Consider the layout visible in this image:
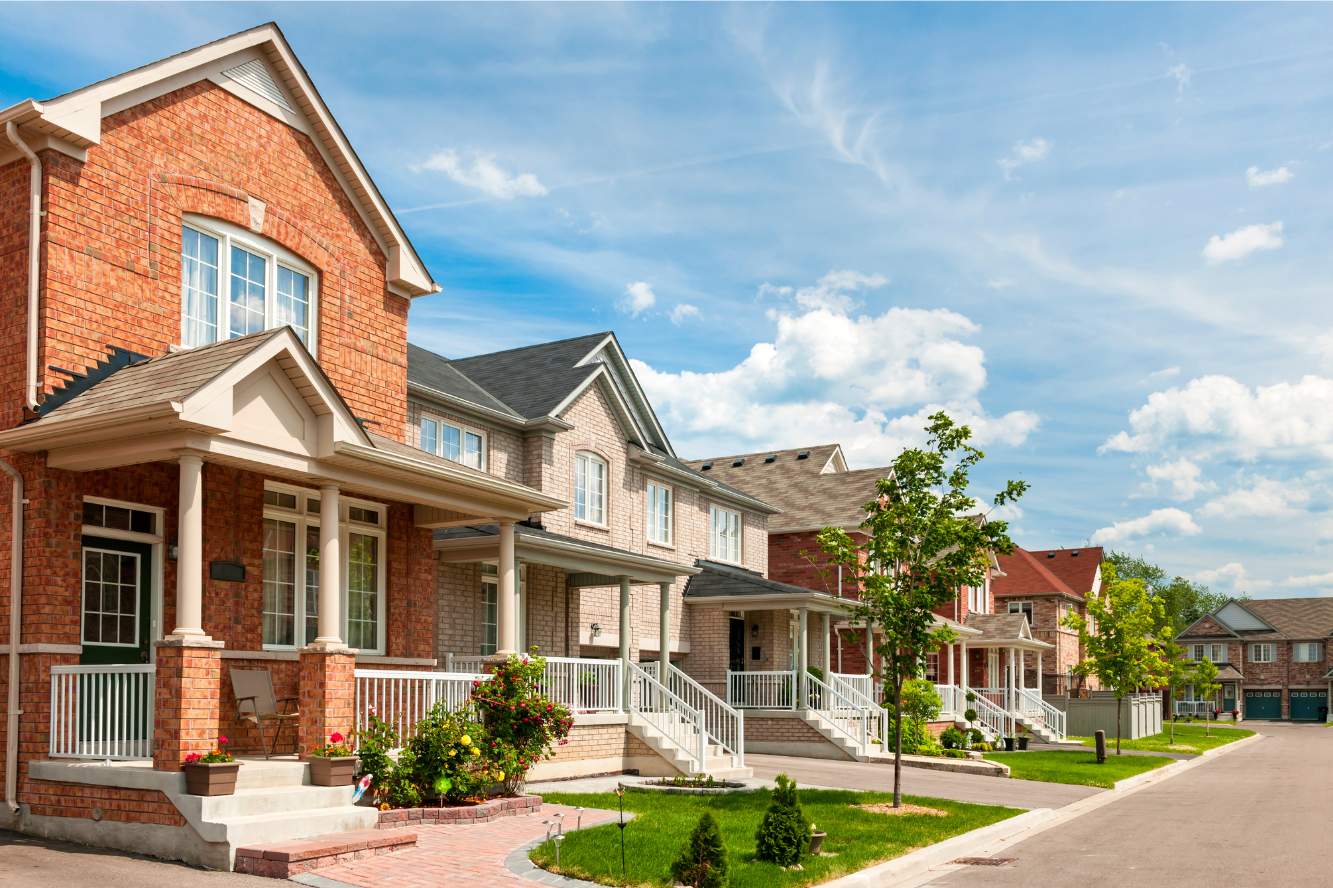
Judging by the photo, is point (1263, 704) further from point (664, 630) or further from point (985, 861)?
point (985, 861)

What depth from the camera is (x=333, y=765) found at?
11.7m

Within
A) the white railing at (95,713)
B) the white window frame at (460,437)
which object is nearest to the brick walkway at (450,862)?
the white railing at (95,713)

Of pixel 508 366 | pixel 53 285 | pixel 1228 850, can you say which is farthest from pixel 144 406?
pixel 508 366

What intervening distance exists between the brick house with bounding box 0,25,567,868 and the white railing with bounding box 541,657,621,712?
3.87 metres

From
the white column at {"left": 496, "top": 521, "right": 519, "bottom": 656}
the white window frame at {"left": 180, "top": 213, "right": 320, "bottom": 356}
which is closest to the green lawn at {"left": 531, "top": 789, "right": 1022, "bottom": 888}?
the white column at {"left": 496, "top": 521, "right": 519, "bottom": 656}

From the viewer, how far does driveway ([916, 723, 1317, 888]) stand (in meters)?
11.4

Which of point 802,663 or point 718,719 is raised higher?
point 802,663

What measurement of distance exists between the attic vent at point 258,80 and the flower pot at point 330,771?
871 centimetres

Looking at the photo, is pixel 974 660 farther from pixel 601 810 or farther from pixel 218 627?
pixel 218 627

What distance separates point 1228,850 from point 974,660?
3278 cm

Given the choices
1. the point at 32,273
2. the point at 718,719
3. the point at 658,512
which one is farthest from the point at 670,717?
the point at 32,273

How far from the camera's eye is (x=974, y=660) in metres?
45.8

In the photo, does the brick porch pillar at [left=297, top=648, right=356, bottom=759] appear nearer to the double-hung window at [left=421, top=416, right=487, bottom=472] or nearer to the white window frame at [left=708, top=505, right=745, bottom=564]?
the double-hung window at [left=421, top=416, right=487, bottom=472]

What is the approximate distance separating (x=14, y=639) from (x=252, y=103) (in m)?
7.38
